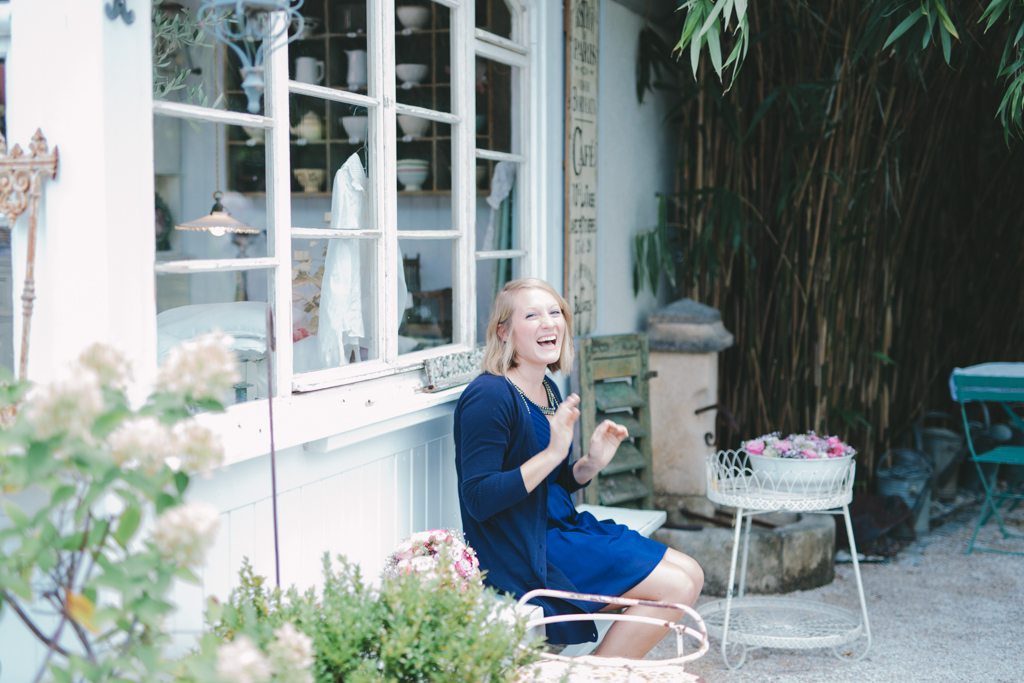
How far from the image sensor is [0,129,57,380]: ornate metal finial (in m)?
1.83

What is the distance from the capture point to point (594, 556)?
108 inches

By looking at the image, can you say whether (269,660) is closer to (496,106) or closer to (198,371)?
(198,371)

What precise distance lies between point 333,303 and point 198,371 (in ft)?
4.67

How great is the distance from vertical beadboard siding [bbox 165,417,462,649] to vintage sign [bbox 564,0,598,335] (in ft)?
3.23

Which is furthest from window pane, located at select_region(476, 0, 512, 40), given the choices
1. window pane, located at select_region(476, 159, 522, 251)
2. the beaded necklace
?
the beaded necklace

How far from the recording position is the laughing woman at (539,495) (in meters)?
2.53

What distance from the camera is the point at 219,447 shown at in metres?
1.36

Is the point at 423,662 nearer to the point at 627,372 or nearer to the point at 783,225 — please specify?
the point at 627,372

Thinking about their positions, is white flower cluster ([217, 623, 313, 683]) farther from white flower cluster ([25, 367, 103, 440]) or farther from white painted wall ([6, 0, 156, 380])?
white painted wall ([6, 0, 156, 380])

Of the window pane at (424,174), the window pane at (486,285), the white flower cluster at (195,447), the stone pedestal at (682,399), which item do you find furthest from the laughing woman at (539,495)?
the stone pedestal at (682,399)

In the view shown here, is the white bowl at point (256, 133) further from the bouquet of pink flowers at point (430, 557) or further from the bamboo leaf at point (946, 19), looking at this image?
the bamboo leaf at point (946, 19)

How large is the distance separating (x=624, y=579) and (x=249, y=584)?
3.84 feet

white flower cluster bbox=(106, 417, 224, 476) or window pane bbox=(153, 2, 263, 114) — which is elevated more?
window pane bbox=(153, 2, 263, 114)

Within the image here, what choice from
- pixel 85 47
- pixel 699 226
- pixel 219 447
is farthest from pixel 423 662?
pixel 699 226
